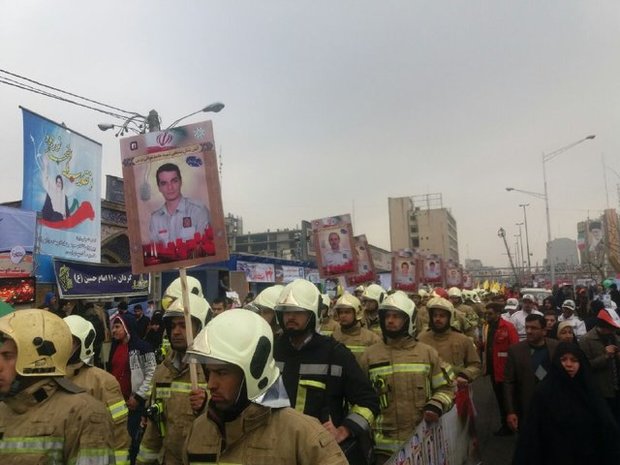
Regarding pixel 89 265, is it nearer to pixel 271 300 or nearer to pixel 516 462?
pixel 271 300

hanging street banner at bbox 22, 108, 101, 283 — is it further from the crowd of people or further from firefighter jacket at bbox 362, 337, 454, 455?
firefighter jacket at bbox 362, 337, 454, 455

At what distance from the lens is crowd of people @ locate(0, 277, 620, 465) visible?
222 cm

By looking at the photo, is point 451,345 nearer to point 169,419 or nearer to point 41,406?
point 169,419

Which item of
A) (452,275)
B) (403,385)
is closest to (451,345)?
(403,385)

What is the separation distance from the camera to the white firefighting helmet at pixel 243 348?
219cm

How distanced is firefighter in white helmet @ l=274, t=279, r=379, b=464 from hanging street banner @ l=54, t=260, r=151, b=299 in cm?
956

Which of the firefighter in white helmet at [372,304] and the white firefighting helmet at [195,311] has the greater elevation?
the white firefighting helmet at [195,311]

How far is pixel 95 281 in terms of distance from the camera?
46.8 feet

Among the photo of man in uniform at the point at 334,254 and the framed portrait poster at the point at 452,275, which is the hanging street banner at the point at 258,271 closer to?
the framed portrait poster at the point at 452,275

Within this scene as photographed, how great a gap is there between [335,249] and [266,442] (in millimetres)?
9477

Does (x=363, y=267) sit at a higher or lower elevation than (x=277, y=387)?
higher

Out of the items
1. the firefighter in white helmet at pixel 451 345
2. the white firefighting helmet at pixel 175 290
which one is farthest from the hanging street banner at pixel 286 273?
the white firefighting helmet at pixel 175 290

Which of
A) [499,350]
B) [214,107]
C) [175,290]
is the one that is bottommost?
[499,350]

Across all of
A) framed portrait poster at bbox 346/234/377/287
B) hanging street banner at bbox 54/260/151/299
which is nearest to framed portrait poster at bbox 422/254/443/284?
framed portrait poster at bbox 346/234/377/287
